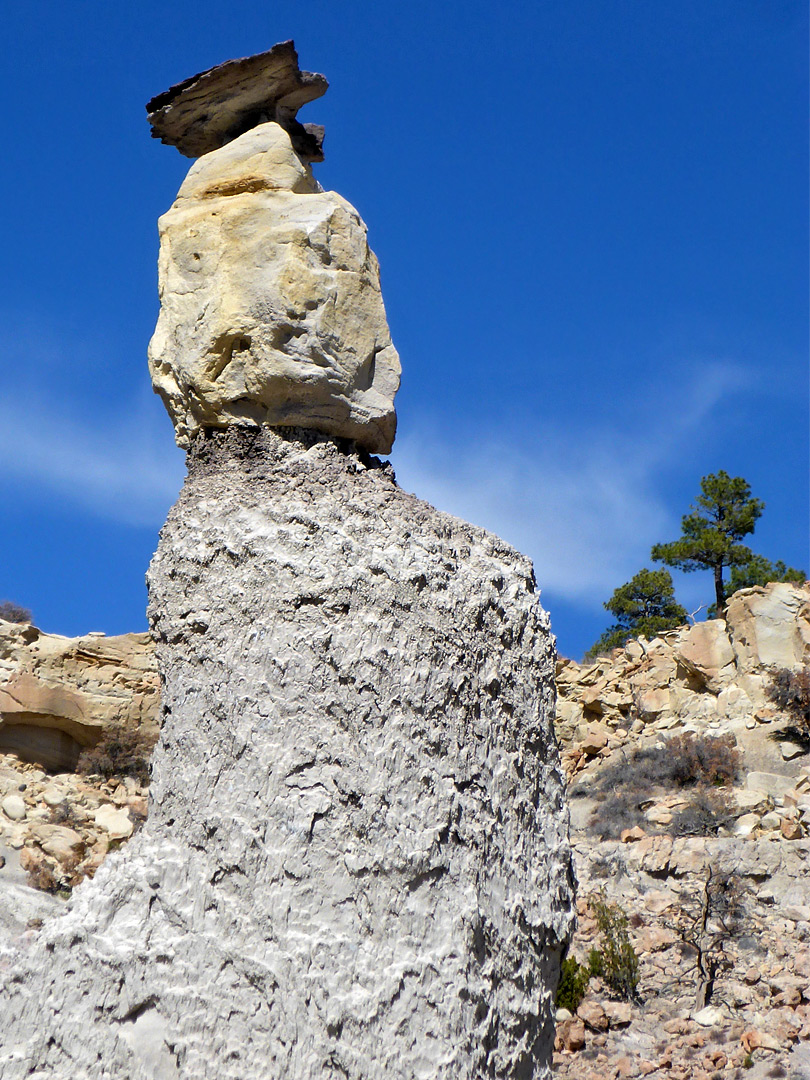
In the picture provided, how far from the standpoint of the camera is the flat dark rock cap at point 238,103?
4211 mm

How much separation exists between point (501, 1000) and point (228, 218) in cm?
287

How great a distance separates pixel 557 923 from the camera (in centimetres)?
347

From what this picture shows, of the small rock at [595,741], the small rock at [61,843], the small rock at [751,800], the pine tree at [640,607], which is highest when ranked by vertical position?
the pine tree at [640,607]

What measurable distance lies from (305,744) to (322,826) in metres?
0.25

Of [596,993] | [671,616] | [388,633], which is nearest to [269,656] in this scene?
[388,633]

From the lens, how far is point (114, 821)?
12281mm

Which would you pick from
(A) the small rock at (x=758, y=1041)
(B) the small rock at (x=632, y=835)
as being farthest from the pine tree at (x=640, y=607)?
(A) the small rock at (x=758, y=1041)

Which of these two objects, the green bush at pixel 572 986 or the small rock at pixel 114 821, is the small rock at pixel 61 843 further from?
the green bush at pixel 572 986

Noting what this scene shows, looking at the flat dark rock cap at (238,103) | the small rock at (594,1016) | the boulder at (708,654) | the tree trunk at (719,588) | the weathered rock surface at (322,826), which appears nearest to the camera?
the weathered rock surface at (322,826)

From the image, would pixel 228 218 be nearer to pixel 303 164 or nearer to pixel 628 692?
pixel 303 164

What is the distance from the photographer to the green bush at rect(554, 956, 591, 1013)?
28.1ft

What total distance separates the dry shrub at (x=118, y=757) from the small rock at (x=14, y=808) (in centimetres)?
166

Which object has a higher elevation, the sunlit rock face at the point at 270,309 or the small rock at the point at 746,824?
the small rock at the point at 746,824

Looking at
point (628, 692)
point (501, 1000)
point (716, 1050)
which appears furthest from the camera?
point (628, 692)
